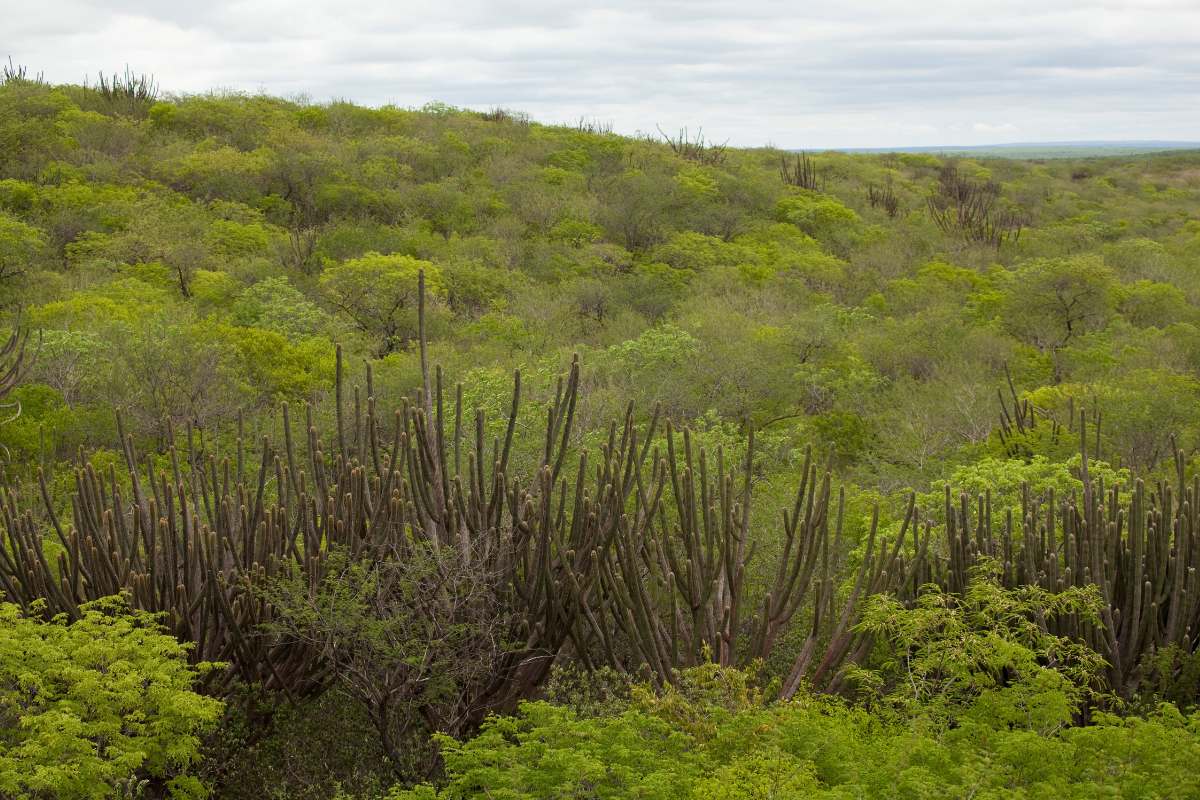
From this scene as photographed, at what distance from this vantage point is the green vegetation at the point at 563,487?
320 inches

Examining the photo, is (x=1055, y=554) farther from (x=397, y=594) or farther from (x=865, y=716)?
(x=397, y=594)

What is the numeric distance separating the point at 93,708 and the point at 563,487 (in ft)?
13.1

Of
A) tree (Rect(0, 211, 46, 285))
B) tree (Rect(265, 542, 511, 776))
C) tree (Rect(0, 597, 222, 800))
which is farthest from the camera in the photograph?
tree (Rect(0, 211, 46, 285))

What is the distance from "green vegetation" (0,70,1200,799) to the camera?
26.7 ft

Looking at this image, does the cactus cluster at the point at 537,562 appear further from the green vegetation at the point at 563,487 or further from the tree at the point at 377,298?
the tree at the point at 377,298

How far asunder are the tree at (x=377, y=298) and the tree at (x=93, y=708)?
79.5 feet

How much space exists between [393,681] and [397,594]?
2.39 ft

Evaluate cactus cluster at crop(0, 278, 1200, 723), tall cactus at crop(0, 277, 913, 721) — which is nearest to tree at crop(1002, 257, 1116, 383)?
cactus cluster at crop(0, 278, 1200, 723)

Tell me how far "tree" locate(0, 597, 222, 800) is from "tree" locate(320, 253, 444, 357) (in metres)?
24.2

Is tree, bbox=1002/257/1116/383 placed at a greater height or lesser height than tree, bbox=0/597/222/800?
greater

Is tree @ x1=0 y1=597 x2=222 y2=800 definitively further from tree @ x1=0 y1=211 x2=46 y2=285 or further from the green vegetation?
tree @ x1=0 y1=211 x2=46 y2=285

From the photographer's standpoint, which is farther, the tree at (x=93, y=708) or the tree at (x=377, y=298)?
the tree at (x=377, y=298)

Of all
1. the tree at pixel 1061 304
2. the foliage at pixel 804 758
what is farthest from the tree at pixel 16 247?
the foliage at pixel 804 758

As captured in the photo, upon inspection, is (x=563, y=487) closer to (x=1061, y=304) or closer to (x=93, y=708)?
(x=93, y=708)
